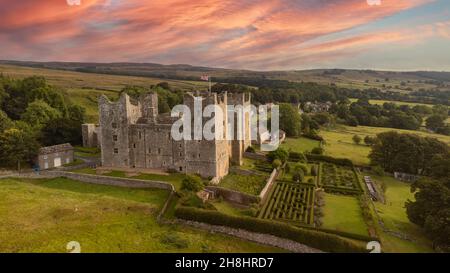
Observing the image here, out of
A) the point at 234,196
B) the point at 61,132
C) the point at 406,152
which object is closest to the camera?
the point at 234,196

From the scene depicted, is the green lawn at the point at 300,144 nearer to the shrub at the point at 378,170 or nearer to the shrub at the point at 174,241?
the shrub at the point at 378,170

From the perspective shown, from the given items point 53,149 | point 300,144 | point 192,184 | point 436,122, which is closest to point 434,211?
point 192,184

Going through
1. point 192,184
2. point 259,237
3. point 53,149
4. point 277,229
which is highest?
point 53,149

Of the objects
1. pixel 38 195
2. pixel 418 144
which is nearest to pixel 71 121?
pixel 38 195

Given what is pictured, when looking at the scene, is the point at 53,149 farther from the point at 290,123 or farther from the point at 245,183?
the point at 290,123

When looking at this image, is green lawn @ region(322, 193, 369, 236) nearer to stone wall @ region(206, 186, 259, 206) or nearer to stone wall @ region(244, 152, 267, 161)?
stone wall @ region(206, 186, 259, 206)

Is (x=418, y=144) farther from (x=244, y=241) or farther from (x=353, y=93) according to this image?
(x=353, y=93)

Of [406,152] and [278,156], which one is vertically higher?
[278,156]
